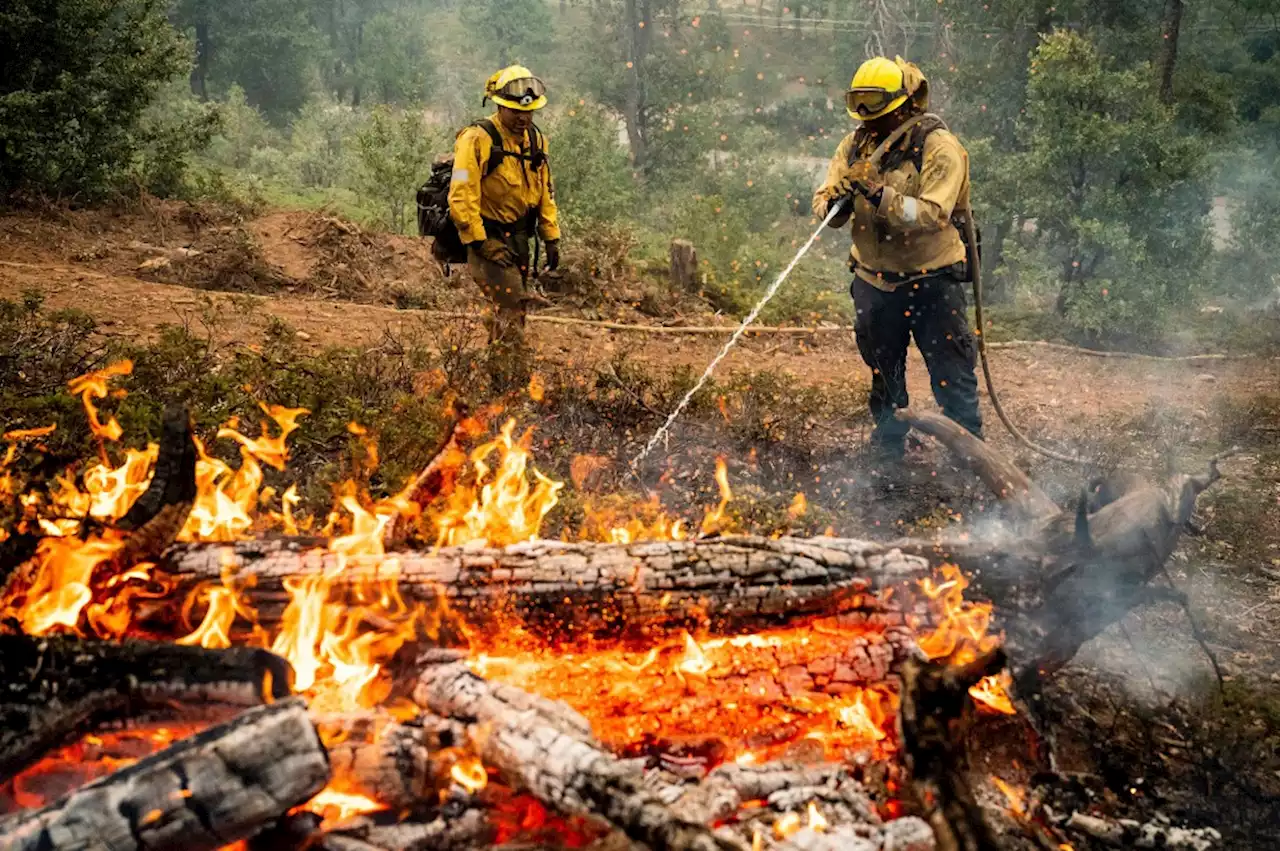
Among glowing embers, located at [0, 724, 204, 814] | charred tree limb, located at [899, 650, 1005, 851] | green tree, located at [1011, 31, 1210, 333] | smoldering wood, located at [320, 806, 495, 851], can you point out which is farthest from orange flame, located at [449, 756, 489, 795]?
green tree, located at [1011, 31, 1210, 333]

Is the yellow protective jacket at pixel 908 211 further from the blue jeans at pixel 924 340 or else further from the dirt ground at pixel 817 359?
the dirt ground at pixel 817 359

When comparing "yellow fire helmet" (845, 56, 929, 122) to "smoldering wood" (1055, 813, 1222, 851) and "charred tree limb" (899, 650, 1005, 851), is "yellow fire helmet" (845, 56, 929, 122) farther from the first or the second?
"smoldering wood" (1055, 813, 1222, 851)

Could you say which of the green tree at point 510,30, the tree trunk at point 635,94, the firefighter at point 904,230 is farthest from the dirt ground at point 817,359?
the green tree at point 510,30

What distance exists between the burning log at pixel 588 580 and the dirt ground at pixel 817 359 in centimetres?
144

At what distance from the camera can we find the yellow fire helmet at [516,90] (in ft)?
20.6

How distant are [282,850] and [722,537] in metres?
2.05

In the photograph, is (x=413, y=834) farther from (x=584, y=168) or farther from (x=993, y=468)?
(x=584, y=168)

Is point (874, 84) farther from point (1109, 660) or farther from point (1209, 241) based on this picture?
point (1209, 241)

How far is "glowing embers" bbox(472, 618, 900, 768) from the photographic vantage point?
3535mm

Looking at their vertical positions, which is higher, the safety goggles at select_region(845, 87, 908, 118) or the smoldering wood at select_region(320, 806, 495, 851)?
the safety goggles at select_region(845, 87, 908, 118)

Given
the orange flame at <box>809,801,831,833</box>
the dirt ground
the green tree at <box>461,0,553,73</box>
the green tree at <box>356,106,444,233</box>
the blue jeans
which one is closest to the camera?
the orange flame at <box>809,801,831,833</box>

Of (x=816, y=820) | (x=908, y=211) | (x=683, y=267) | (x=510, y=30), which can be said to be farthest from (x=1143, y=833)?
(x=510, y=30)

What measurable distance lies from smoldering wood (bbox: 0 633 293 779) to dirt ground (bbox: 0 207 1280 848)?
346cm

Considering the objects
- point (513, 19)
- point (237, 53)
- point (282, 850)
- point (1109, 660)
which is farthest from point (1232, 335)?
point (513, 19)
